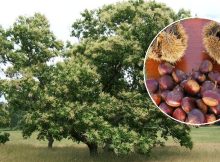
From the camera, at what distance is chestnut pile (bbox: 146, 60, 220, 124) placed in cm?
1029

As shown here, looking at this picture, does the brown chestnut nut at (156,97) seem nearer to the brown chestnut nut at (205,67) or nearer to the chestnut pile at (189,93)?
the chestnut pile at (189,93)

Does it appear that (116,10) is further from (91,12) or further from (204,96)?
(204,96)

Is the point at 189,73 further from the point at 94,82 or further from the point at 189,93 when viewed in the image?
the point at 94,82

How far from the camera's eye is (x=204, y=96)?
1037 cm

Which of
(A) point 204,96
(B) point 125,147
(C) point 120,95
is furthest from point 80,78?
(A) point 204,96

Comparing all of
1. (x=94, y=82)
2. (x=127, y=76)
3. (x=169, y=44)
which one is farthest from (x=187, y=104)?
(x=127, y=76)

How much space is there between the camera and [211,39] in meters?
10.4

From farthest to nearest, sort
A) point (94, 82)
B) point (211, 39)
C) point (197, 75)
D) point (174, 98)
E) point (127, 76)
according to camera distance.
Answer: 1. point (127, 76)
2. point (94, 82)
3. point (174, 98)
4. point (211, 39)
5. point (197, 75)

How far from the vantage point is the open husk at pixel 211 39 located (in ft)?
33.8

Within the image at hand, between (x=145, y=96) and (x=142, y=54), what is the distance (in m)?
3.07

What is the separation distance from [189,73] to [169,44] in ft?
3.14

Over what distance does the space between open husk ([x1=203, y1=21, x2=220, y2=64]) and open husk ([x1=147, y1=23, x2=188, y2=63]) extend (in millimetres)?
499

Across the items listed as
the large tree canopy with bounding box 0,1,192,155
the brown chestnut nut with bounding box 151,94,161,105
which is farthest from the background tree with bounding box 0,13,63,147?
the brown chestnut nut with bounding box 151,94,161,105

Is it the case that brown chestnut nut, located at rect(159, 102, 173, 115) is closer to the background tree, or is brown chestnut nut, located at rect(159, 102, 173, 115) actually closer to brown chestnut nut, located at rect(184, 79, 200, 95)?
brown chestnut nut, located at rect(184, 79, 200, 95)
